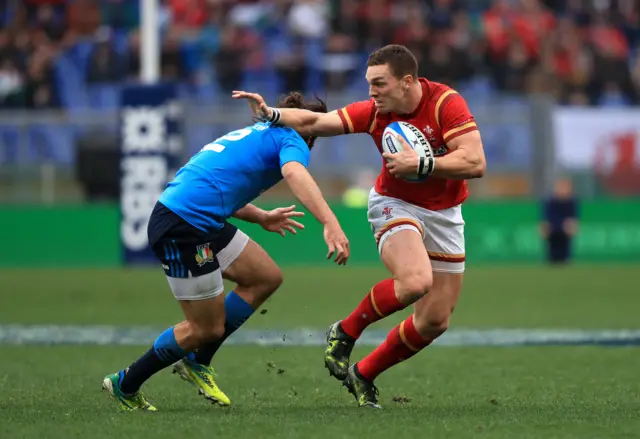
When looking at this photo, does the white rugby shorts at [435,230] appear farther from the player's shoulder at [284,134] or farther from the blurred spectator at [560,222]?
the blurred spectator at [560,222]

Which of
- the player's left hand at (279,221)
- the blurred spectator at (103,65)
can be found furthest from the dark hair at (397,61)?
the blurred spectator at (103,65)

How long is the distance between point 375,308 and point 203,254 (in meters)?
1.15

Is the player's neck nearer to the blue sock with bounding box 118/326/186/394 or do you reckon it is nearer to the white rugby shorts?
the white rugby shorts

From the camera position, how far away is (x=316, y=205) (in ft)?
21.5

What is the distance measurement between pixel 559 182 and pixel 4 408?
612 inches

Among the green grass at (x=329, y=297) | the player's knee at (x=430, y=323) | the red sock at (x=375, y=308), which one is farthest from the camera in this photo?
the green grass at (x=329, y=297)

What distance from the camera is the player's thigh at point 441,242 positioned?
7.53m

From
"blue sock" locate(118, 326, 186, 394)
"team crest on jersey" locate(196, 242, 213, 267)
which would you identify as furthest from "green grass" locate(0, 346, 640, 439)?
"team crest on jersey" locate(196, 242, 213, 267)

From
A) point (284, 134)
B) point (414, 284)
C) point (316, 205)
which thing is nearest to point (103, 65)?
point (284, 134)

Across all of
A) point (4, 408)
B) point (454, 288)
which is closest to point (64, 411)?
point (4, 408)

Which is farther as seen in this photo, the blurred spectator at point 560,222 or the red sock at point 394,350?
the blurred spectator at point 560,222

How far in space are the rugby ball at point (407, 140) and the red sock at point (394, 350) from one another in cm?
93

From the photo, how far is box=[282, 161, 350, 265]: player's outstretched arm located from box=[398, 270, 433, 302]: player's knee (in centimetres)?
64

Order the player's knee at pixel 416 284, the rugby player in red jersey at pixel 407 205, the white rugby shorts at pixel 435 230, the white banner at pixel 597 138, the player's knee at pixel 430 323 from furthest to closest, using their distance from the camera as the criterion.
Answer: the white banner at pixel 597 138 < the white rugby shorts at pixel 435 230 < the player's knee at pixel 430 323 < the rugby player in red jersey at pixel 407 205 < the player's knee at pixel 416 284
